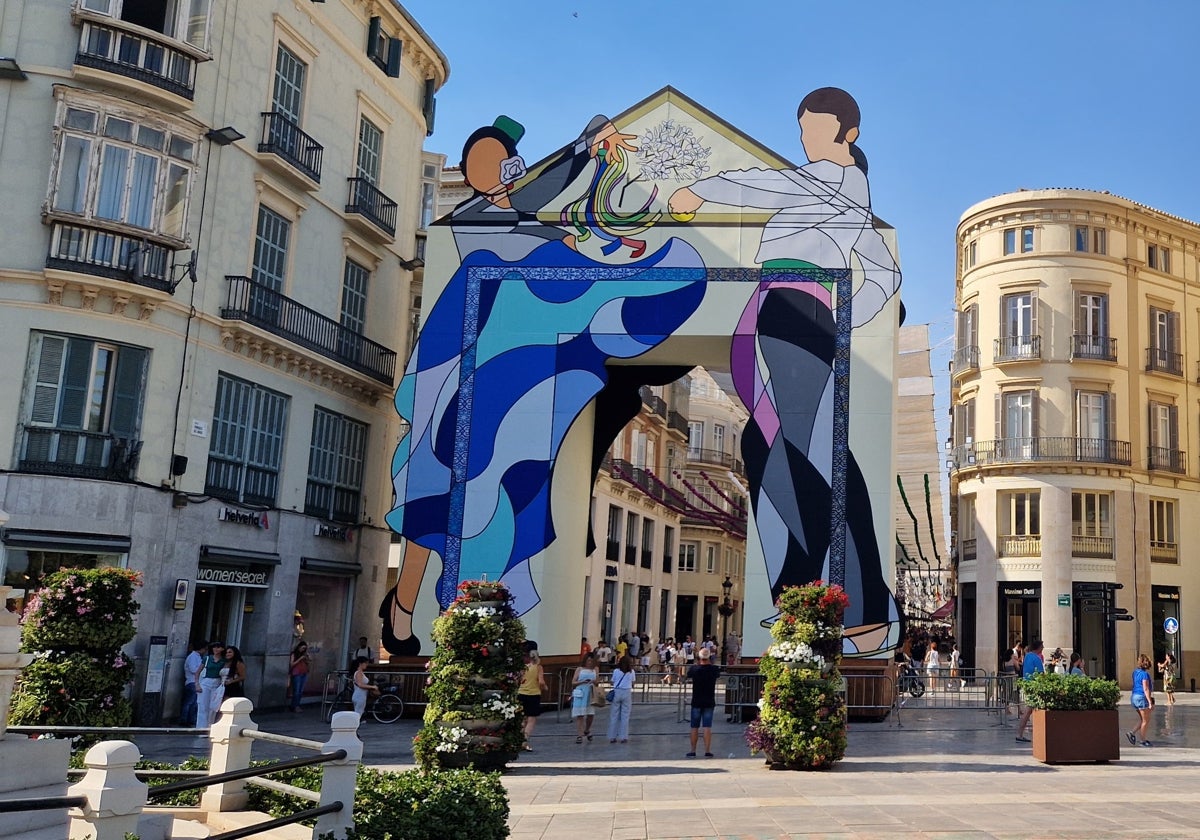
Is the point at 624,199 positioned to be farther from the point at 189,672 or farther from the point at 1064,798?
the point at 1064,798

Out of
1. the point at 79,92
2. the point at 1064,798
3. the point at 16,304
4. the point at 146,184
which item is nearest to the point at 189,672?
the point at 16,304

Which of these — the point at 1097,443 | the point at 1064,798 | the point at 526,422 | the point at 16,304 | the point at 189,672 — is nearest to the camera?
the point at 1064,798

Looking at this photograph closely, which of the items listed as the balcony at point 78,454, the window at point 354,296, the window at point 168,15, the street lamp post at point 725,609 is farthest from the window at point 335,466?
the street lamp post at point 725,609

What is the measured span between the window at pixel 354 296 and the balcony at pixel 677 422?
25.8 metres

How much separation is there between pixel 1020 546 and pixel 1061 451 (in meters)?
3.53

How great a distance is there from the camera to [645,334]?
24.6 meters

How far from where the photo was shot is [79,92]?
790 inches

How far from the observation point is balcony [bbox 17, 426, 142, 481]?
19.4 m

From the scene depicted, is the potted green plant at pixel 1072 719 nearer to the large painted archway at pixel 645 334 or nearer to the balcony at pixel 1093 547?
the large painted archway at pixel 645 334

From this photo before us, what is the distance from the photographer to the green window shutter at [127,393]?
20.3m

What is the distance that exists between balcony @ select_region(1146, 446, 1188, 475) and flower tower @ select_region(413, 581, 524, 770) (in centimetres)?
3162

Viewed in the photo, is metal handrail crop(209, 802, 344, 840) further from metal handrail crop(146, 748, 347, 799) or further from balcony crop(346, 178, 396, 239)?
balcony crop(346, 178, 396, 239)

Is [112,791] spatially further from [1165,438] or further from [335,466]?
[1165,438]

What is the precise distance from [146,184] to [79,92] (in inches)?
72.1
